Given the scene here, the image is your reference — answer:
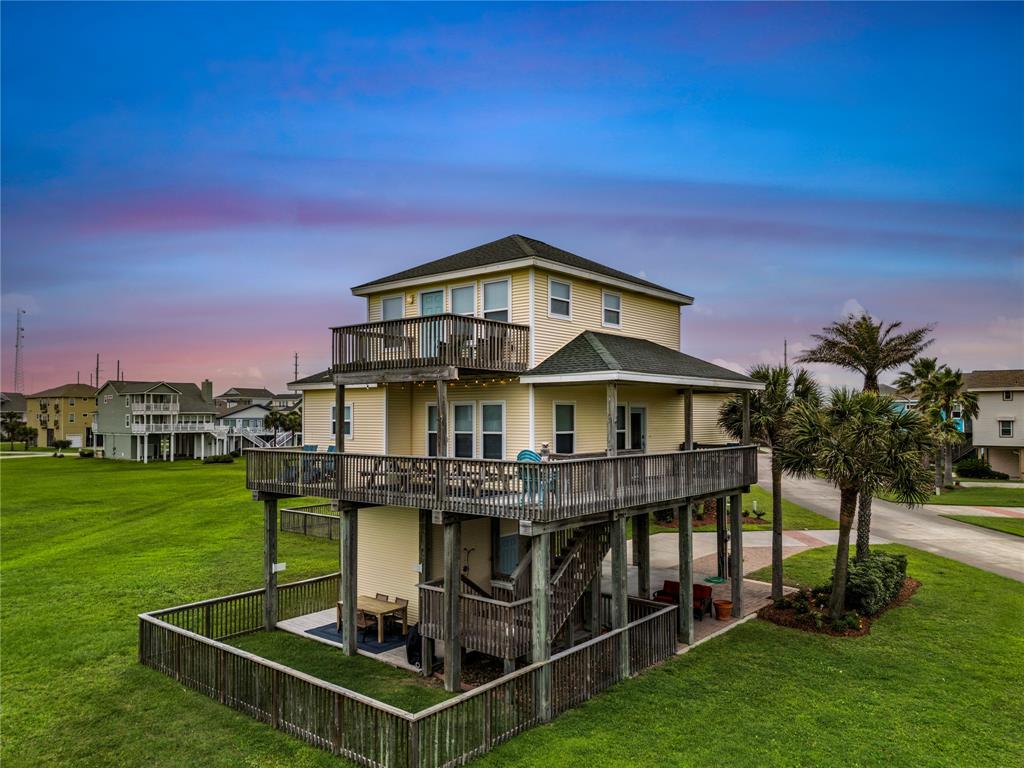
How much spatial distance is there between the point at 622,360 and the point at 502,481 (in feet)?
17.3

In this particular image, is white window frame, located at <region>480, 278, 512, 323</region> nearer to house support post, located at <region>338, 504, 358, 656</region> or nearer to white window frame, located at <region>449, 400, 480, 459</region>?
white window frame, located at <region>449, 400, 480, 459</region>

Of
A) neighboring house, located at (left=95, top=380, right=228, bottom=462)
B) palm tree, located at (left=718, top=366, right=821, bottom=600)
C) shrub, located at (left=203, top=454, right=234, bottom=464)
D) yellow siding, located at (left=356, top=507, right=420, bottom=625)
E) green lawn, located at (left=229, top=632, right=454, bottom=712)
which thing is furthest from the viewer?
neighboring house, located at (left=95, top=380, right=228, bottom=462)

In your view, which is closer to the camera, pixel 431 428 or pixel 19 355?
pixel 431 428

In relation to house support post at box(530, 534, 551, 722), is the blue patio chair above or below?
above

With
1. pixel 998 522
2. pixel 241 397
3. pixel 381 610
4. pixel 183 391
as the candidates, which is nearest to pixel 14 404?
pixel 241 397

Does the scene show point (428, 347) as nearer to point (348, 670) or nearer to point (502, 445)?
point (502, 445)

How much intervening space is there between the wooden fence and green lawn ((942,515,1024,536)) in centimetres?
2634

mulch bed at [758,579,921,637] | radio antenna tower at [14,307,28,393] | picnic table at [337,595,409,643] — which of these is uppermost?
radio antenna tower at [14,307,28,393]

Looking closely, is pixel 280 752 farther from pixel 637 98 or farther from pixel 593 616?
pixel 637 98

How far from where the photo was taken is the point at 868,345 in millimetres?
26391

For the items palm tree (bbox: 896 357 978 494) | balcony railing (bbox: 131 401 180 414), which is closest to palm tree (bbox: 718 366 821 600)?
palm tree (bbox: 896 357 978 494)

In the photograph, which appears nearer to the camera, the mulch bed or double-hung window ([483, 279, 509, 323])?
the mulch bed

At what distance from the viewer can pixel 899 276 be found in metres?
36.3

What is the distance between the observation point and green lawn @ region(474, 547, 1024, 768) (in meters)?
9.86
